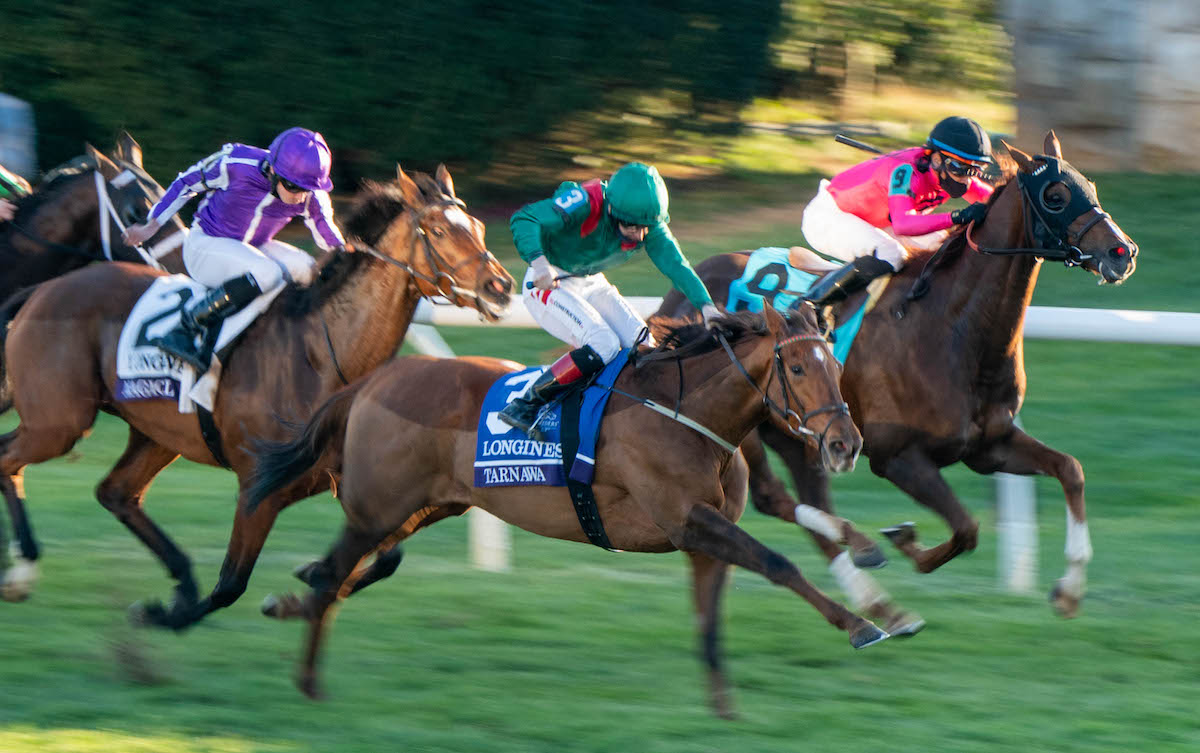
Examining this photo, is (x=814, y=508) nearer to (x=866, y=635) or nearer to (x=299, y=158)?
(x=866, y=635)

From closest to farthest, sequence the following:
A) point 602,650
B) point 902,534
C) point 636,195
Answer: point 636,195
point 602,650
point 902,534

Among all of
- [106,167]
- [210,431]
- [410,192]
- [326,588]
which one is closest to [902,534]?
[326,588]

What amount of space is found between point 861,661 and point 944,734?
0.80 meters

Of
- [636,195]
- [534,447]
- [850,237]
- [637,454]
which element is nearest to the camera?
[637,454]

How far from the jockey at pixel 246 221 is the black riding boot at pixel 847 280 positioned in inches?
74.6

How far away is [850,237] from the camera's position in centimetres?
649

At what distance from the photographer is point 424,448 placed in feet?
16.7

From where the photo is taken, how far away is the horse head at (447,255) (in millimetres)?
5785

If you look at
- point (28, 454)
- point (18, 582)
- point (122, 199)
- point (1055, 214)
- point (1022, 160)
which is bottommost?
point (18, 582)

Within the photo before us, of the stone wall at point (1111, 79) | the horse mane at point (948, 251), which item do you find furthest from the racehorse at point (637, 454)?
the stone wall at point (1111, 79)

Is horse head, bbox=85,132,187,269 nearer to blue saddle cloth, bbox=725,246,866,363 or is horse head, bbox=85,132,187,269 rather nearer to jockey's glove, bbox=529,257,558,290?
blue saddle cloth, bbox=725,246,866,363

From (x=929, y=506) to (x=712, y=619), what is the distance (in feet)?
4.64

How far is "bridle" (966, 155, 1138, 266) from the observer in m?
5.69

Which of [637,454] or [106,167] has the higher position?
[637,454]
